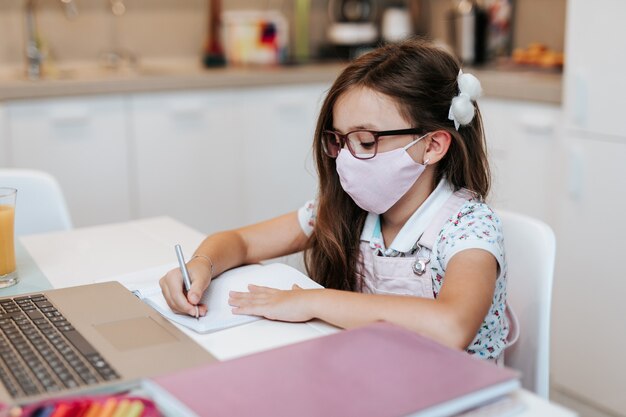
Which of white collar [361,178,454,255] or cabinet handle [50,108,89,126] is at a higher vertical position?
cabinet handle [50,108,89,126]

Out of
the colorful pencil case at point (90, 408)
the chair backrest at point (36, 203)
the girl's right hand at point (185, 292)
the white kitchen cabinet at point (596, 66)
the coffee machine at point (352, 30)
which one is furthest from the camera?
the coffee machine at point (352, 30)

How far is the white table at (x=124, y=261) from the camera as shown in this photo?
0.98 meters

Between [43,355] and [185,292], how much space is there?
0.82 ft

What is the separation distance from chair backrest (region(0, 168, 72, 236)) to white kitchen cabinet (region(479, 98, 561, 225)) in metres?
1.21

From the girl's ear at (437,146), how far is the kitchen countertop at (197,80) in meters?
1.17

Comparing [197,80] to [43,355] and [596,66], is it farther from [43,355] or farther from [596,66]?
[43,355]

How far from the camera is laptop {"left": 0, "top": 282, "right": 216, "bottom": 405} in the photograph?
83cm

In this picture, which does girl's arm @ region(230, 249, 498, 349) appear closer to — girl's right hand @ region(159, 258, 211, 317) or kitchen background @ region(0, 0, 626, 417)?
girl's right hand @ region(159, 258, 211, 317)

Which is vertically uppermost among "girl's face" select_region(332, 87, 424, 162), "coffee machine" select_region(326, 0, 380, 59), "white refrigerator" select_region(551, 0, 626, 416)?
"coffee machine" select_region(326, 0, 380, 59)

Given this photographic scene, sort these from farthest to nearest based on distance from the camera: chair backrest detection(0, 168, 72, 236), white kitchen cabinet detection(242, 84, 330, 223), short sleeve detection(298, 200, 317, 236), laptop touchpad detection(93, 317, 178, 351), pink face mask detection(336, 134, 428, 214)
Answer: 1. white kitchen cabinet detection(242, 84, 330, 223)
2. chair backrest detection(0, 168, 72, 236)
3. short sleeve detection(298, 200, 317, 236)
4. pink face mask detection(336, 134, 428, 214)
5. laptop touchpad detection(93, 317, 178, 351)

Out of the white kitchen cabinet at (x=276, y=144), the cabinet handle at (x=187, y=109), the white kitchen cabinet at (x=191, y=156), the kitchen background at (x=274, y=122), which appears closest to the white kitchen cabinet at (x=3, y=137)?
the kitchen background at (x=274, y=122)

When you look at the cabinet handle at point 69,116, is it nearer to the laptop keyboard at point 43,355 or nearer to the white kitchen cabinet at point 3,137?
the white kitchen cabinet at point 3,137

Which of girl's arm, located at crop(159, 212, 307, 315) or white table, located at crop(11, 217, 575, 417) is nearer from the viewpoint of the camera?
white table, located at crop(11, 217, 575, 417)

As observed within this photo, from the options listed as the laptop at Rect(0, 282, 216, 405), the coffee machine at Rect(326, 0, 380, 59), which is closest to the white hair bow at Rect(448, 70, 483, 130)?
the laptop at Rect(0, 282, 216, 405)
